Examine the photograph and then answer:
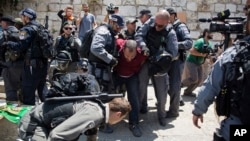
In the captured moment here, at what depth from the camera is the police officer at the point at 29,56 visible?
18.3 feet

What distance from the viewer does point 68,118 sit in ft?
9.48

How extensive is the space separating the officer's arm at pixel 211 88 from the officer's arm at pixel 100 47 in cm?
201

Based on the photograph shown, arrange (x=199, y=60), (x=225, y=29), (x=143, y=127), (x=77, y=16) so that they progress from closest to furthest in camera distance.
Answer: (x=225, y=29)
(x=143, y=127)
(x=199, y=60)
(x=77, y=16)

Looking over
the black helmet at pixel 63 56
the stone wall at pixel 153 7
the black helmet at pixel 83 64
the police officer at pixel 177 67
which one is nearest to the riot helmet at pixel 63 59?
the black helmet at pixel 63 56


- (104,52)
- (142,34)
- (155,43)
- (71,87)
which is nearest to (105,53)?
(104,52)

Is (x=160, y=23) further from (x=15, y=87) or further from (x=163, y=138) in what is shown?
(x=15, y=87)

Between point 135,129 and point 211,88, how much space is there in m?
2.31

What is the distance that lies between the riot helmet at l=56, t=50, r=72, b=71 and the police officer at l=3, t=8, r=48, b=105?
0.48 meters

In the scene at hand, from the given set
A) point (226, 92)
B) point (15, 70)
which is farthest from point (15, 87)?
point (226, 92)

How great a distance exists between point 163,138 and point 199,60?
2526mm

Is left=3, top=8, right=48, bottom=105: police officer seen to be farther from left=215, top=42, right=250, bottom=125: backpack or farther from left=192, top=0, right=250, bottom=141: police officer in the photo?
left=215, top=42, right=250, bottom=125: backpack

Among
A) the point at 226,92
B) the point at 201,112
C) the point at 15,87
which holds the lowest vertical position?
the point at 15,87

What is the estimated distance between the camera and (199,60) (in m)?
7.34

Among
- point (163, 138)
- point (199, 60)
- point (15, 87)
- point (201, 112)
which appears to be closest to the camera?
point (201, 112)
